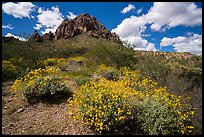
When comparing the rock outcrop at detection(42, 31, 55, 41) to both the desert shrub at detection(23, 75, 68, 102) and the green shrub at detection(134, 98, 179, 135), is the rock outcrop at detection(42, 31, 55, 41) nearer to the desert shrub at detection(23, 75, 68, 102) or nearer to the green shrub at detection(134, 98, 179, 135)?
the desert shrub at detection(23, 75, 68, 102)

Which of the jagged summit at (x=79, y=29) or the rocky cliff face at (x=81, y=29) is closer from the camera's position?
the jagged summit at (x=79, y=29)

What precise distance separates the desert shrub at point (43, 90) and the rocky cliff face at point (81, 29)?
5315 centimetres

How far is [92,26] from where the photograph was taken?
68875 millimetres

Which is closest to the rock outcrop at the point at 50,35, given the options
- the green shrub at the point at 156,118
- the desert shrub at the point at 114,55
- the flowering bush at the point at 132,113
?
the desert shrub at the point at 114,55

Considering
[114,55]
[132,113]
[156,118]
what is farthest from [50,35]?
[156,118]

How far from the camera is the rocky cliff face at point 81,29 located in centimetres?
6166

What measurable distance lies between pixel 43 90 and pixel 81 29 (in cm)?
6209

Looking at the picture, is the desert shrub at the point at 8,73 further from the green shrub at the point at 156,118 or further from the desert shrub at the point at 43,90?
the green shrub at the point at 156,118

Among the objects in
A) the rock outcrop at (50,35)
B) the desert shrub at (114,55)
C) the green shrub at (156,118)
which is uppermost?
the rock outcrop at (50,35)

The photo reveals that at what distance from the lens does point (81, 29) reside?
65.8 metres

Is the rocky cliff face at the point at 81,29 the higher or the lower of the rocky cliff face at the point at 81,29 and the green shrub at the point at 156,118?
the higher

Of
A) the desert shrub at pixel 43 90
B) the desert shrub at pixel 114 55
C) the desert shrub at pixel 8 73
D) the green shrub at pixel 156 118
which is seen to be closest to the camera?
the green shrub at pixel 156 118

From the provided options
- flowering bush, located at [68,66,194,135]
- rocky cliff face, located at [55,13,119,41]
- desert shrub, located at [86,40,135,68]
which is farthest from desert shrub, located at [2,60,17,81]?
rocky cliff face, located at [55,13,119,41]

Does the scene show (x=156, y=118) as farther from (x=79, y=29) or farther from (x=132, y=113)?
(x=79, y=29)
